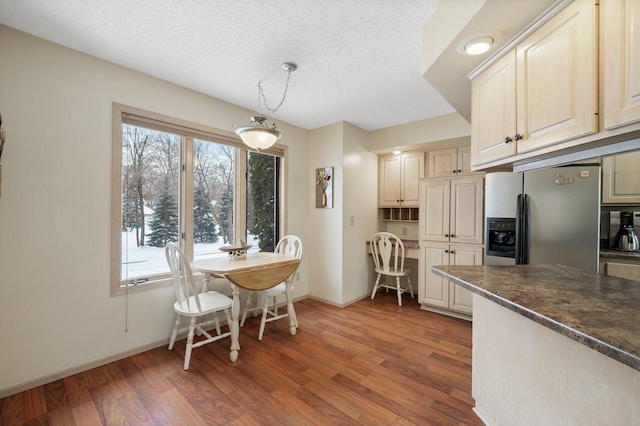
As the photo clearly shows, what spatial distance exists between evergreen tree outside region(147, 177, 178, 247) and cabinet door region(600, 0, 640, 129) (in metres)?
3.00

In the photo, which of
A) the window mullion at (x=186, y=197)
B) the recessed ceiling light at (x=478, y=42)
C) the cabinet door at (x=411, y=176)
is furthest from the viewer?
the cabinet door at (x=411, y=176)

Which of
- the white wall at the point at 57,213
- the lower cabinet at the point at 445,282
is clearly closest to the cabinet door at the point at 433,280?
the lower cabinet at the point at 445,282

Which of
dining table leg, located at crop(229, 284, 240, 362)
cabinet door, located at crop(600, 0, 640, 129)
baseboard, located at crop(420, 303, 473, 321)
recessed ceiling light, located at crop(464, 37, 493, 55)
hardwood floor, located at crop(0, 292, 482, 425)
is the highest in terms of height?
recessed ceiling light, located at crop(464, 37, 493, 55)

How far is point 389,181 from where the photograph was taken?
4059 mm

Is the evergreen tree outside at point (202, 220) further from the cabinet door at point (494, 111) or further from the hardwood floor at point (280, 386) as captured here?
the cabinet door at point (494, 111)

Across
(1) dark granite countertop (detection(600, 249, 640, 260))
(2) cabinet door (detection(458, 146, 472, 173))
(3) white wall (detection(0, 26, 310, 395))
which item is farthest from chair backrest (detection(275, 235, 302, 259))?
(1) dark granite countertop (detection(600, 249, 640, 260))

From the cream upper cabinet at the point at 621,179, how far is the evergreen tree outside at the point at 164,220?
3.20m

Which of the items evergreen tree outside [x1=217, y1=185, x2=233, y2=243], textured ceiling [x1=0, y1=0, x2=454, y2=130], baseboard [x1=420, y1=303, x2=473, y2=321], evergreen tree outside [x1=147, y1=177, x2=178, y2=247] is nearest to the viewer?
textured ceiling [x1=0, y1=0, x2=454, y2=130]

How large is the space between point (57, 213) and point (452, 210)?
373 centimetres

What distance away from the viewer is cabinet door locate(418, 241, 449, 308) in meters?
3.22

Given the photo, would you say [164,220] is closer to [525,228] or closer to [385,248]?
[385,248]

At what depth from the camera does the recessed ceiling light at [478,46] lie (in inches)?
55.1

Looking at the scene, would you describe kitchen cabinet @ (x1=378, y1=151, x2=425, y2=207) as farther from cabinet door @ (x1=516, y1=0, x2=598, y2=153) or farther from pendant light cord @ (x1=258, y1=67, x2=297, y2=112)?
cabinet door @ (x1=516, y1=0, x2=598, y2=153)

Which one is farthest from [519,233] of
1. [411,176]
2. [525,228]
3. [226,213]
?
[226,213]
